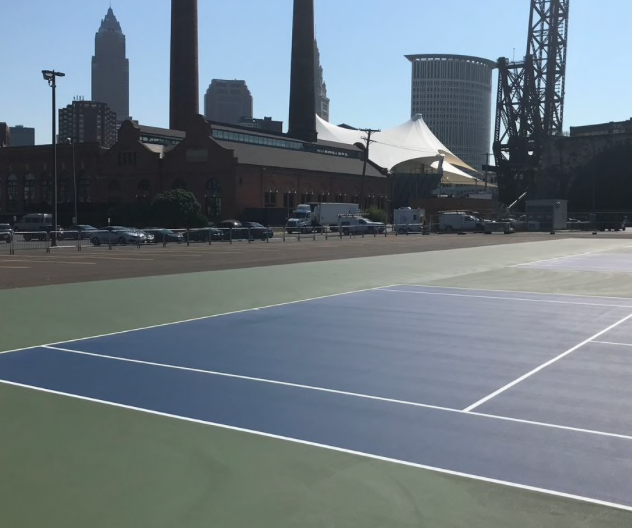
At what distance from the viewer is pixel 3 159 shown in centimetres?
10100

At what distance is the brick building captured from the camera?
86938 mm

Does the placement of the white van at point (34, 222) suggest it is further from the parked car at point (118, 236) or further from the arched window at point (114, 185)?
the arched window at point (114, 185)

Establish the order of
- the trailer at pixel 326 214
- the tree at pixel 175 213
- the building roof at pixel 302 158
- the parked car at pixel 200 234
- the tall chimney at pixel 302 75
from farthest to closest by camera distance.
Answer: the tall chimney at pixel 302 75
the building roof at pixel 302 158
the trailer at pixel 326 214
the tree at pixel 175 213
the parked car at pixel 200 234

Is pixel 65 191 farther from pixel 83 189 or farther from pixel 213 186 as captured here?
pixel 213 186

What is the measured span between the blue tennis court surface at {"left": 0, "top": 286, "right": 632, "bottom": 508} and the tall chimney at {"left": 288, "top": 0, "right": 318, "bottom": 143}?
102 meters

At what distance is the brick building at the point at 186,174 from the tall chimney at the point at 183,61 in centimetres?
473

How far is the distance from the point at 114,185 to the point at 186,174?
36.4 feet

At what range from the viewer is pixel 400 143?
154000 millimetres

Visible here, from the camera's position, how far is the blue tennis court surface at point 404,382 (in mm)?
5965

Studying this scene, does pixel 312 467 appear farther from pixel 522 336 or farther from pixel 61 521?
pixel 522 336

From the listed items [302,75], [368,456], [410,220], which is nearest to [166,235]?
[410,220]

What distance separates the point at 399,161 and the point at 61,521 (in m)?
144

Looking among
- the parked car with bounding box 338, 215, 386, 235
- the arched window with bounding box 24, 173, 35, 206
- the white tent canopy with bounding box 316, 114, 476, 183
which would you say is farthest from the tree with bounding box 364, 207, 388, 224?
the white tent canopy with bounding box 316, 114, 476, 183

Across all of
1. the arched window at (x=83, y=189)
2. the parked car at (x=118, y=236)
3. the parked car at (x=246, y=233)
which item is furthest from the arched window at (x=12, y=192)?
the parked car at (x=118, y=236)
